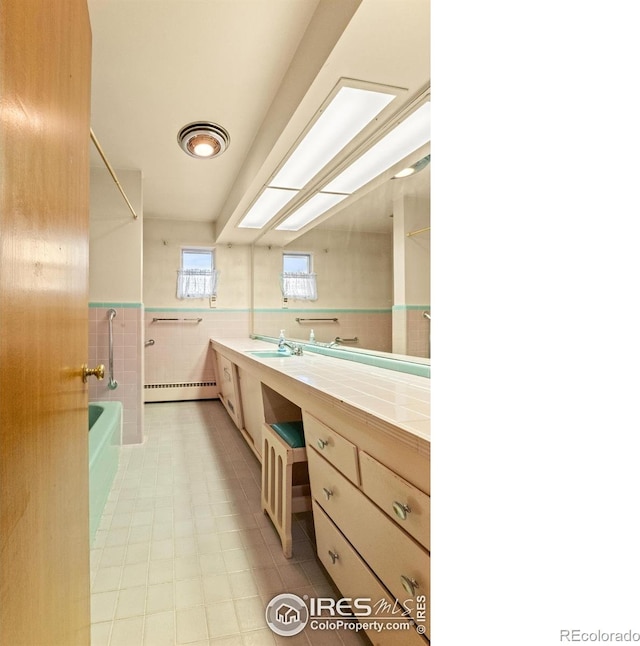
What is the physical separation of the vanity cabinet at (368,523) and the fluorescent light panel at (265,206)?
2037mm

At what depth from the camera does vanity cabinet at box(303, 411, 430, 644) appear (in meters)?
0.94

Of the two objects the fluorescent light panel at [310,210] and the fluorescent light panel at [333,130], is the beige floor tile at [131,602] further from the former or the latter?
the fluorescent light panel at [310,210]

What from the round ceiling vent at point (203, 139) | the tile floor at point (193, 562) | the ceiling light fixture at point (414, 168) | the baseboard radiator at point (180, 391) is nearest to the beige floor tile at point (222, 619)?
the tile floor at point (193, 562)

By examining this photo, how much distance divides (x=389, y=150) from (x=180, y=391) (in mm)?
4196

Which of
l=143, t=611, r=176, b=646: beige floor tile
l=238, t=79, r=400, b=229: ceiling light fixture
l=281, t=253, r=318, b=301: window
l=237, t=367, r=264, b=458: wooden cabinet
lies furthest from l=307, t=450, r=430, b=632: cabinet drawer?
l=281, t=253, r=318, b=301: window

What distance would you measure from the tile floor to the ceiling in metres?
1.70

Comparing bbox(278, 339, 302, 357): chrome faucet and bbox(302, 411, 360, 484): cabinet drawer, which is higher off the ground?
bbox(278, 339, 302, 357): chrome faucet

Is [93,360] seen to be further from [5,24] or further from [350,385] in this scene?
[5,24]

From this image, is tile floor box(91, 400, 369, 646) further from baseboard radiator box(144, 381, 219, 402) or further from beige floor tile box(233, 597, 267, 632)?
baseboard radiator box(144, 381, 219, 402)

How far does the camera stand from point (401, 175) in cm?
214

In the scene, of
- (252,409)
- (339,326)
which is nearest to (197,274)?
(252,409)
